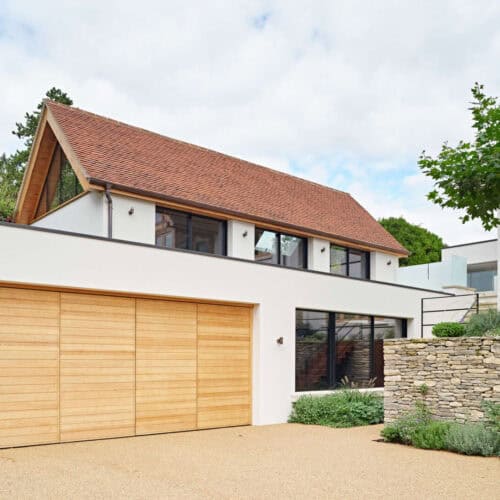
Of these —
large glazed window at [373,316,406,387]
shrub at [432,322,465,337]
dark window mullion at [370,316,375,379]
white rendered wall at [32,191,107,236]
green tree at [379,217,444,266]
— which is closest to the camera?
shrub at [432,322,465,337]

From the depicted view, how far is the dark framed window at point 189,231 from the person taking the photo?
15562 millimetres

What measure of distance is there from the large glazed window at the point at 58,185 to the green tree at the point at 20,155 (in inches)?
576

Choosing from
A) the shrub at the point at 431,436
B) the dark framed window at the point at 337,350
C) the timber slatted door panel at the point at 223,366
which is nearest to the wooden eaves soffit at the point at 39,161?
the timber slatted door panel at the point at 223,366

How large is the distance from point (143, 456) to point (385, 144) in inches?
743

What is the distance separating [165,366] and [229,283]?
239 cm

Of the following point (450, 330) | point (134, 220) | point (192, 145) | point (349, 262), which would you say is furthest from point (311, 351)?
point (192, 145)

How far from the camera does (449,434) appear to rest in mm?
10859

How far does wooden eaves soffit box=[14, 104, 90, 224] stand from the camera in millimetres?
16094

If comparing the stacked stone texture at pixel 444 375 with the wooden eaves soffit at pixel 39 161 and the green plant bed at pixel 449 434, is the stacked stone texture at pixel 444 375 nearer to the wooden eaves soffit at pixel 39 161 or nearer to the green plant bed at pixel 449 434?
the green plant bed at pixel 449 434

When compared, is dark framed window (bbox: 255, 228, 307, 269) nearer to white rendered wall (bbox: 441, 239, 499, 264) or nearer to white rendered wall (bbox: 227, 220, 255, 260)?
white rendered wall (bbox: 227, 220, 255, 260)

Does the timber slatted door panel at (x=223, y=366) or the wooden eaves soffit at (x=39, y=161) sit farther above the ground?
the wooden eaves soffit at (x=39, y=161)

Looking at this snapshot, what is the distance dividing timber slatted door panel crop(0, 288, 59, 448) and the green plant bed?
6339mm

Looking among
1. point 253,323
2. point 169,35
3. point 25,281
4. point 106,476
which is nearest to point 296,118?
point 169,35

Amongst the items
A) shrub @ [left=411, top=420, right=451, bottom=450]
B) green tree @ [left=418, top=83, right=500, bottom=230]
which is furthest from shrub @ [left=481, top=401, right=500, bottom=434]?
green tree @ [left=418, top=83, right=500, bottom=230]
